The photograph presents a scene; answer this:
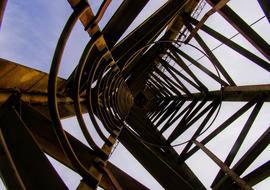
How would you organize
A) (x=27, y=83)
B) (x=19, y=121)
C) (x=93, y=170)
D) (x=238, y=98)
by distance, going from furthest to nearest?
(x=238, y=98) → (x=27, y=83) → (x=93, y=170) → (x=19, y=121)

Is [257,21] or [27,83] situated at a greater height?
[257,21]

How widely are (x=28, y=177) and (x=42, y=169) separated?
110 millimetres

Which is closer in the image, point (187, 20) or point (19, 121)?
point (19, 121)

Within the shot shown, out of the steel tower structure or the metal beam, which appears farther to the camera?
the metal beam

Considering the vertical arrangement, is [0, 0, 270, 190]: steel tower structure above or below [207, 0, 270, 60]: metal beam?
below

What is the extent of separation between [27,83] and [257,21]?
14.4ft

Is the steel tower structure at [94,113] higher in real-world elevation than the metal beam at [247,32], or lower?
lower

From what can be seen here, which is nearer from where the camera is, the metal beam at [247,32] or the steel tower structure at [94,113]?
the steel tower structure at [94,113]

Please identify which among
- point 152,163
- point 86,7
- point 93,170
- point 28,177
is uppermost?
point 86,7

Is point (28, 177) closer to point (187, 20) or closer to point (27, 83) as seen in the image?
point (27, 83)

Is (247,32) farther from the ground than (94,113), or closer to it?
farther from the ground

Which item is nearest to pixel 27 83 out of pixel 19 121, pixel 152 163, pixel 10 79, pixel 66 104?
pixel 10 79

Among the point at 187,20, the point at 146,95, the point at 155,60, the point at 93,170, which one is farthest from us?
the point at 146,95

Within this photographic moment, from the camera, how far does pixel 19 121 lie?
7.68 ft
